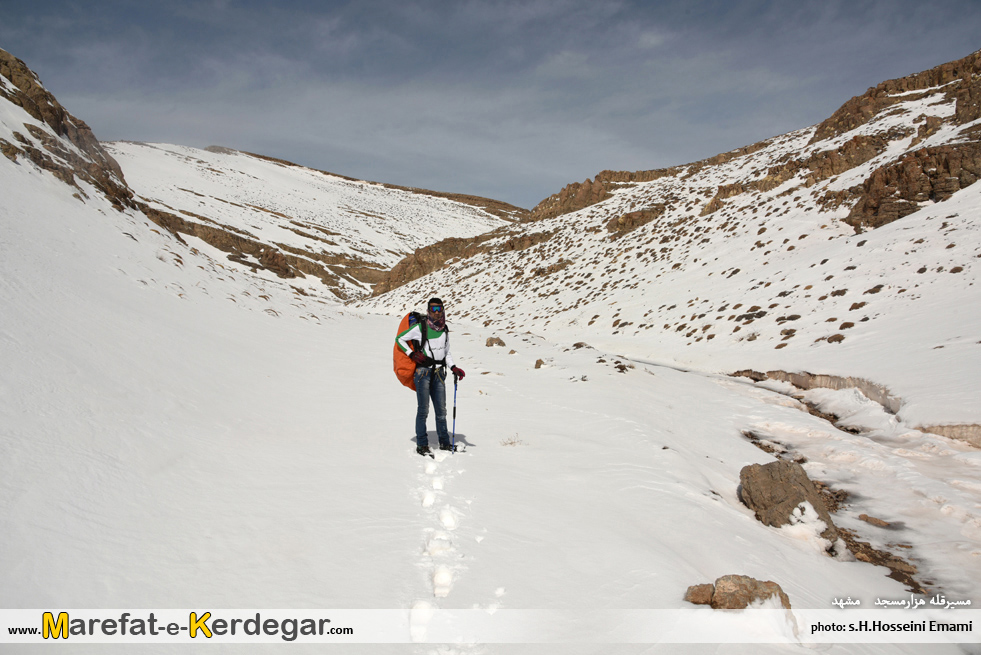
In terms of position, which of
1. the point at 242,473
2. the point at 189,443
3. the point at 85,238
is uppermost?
the point at 85,238

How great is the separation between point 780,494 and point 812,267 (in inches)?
489

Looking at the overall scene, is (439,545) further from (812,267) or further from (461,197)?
(461,197)

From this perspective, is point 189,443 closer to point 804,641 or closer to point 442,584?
point 442,584

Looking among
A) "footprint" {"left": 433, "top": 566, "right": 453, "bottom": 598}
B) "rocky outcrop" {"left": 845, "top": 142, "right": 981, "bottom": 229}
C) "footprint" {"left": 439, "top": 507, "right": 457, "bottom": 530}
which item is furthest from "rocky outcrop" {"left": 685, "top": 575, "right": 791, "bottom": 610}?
"rocky outcrop" {"left": 845, "top": 142, "right": 981, "bottom": 229}

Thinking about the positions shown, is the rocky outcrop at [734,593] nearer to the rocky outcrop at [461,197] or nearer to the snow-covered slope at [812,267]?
the snow-covered slope at [812,267]

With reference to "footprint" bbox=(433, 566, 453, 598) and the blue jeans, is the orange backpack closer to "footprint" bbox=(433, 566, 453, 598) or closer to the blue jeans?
the blue jeans

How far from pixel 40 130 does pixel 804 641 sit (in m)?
20.0

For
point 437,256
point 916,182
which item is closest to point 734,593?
point 916,182

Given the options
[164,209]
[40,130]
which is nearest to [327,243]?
[164,209]

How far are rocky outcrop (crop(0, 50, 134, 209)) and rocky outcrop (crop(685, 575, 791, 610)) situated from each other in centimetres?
1693

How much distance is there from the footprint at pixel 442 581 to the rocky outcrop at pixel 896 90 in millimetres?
29677

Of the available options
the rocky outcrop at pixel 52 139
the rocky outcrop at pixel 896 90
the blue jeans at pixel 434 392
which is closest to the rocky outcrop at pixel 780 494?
the blue jeans at pixel 434 392

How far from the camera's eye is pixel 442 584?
117 inches

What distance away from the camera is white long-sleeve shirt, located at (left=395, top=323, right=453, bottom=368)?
5867 mm
